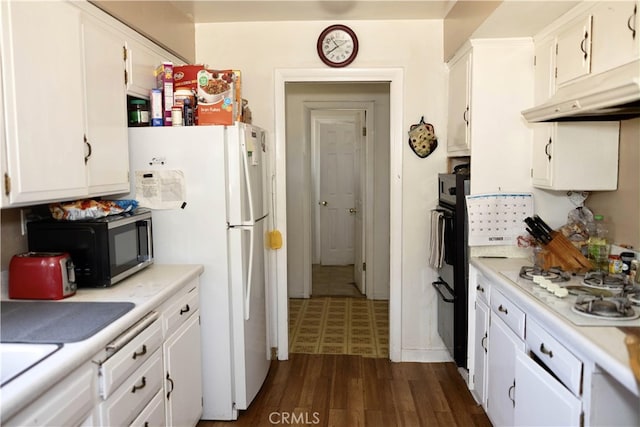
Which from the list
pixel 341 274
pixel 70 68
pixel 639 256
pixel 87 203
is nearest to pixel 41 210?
pixel 87 203

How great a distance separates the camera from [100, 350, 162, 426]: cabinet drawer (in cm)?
162

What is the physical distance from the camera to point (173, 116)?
2.60m

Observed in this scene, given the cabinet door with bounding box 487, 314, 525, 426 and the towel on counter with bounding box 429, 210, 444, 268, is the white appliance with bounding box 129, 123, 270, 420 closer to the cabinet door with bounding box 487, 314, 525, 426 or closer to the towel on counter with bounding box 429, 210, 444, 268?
the towel on counter with bounding box 429, 210, 444, 268

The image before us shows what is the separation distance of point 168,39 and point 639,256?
111 inches

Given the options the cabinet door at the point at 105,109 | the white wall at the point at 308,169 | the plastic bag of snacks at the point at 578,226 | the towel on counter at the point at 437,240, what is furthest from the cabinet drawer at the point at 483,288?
the white wall at the point at 308,169

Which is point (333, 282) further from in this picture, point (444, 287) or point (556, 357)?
point (556, 357)

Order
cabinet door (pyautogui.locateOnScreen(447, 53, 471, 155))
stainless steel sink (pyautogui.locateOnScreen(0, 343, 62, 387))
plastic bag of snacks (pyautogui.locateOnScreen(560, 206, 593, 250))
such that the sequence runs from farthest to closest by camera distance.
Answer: cabinet door (pyautogui.locateOnScreen(447, 53, 471, 155)) → plastic bag of snacks (pyautogui.locateOnScreen(560, 206, 593, 250)) → stainless steel sink (pyautogui.locateOnScreen(0, 343, 62, 387))

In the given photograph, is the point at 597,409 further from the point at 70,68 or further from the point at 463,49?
the point at 70,68

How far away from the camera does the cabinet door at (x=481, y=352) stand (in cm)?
258

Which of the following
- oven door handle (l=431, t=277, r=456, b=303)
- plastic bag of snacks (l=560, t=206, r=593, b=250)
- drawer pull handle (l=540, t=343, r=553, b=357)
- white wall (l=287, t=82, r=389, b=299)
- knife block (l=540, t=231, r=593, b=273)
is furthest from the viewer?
white wall (l=287, t=82, r=389, b=299)

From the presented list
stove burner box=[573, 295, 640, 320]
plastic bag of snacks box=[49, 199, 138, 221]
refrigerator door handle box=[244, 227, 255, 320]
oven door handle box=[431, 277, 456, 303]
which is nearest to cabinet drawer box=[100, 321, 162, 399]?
plastic bag of snacks box=[49, 199, 138, 221]

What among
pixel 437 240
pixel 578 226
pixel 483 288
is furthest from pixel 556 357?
pixel 437 240

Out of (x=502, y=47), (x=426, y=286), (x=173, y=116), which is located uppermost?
(x=502, y=47)

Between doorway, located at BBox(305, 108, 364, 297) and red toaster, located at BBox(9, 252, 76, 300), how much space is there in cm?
402
